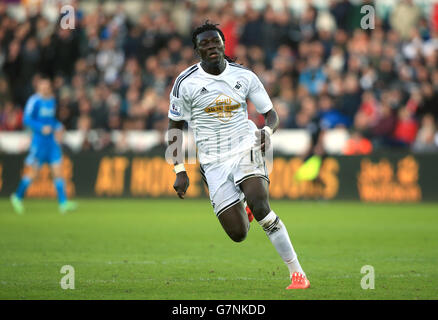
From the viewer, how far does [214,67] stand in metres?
8.48

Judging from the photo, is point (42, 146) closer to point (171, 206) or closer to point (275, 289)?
point (171, 206)

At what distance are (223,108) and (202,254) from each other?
3.15 m

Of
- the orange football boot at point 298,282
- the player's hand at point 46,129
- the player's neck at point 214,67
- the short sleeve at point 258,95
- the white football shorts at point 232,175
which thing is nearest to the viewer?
the orange football boot at point 298,282

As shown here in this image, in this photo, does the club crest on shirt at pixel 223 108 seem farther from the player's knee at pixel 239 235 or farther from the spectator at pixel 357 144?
the spectator at pixel 357 144

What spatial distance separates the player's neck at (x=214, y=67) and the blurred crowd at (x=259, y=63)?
481 inches

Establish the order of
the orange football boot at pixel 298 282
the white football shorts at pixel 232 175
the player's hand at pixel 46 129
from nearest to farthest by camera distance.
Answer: the orange football boot at pixel 298 282, the white football shorts at pixel 232 175, the player's hand at pixel 46 129

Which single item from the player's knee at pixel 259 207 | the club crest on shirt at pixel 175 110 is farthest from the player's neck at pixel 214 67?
the player's knee at pixel 259 207

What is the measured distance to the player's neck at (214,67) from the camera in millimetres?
8477

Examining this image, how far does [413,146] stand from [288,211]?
14.3 feet

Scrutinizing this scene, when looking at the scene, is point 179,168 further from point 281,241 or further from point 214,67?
point 281,241

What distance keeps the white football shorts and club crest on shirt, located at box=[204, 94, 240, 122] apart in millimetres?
432

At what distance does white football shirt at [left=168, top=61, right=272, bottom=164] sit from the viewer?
8.52 metres

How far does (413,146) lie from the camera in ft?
68.4
